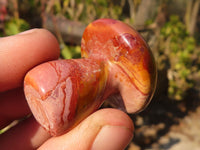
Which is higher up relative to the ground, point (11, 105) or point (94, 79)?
point (94, 79)

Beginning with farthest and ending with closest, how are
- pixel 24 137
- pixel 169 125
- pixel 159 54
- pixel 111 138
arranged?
1. pixel 159 54
2. pixel 169 125
3. pixel 24 137
4. pixel 111 138

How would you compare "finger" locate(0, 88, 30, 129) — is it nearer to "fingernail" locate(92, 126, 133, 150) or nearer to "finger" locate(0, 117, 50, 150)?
"finger" locate(0, 117, 50, 150)

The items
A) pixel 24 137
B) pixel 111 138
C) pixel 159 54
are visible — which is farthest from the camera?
pixel 159 54

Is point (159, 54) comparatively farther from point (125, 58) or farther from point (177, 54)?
point (125, 58)

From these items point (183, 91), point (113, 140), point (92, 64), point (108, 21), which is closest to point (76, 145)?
point (113, 140)

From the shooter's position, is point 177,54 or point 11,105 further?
point 177,54

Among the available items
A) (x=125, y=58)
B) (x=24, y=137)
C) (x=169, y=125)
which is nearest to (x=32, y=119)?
(x=24, y=137)

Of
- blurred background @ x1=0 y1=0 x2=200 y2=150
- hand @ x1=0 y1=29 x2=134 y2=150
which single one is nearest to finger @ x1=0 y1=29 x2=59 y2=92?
hand @ x1=0 y1=29 x2=134 y2=150

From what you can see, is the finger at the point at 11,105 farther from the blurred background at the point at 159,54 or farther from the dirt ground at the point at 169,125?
the dirt ground at the point at 169,125
